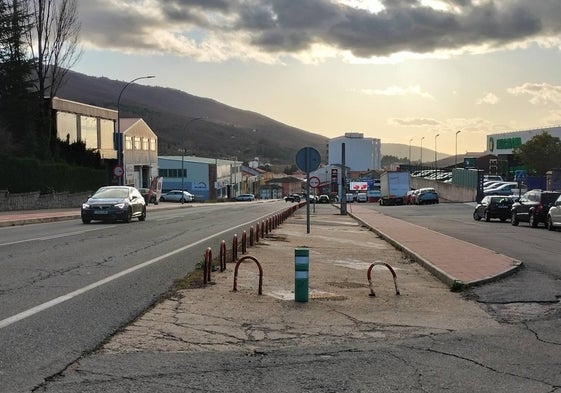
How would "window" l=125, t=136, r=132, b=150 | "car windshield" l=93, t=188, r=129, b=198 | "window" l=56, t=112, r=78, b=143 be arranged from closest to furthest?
"car windshield" l=93, t=188, r=129, b=198 < "window" l=56, t=112, r=78, b=143 < "window" l=125, t=136, r=132, b=150

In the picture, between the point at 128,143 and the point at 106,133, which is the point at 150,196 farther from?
the point at 128,143

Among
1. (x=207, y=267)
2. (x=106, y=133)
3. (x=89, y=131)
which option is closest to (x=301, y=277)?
(x=207, y=267)

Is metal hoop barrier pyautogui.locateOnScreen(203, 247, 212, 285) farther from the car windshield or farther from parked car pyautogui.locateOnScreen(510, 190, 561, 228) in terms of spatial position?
parked car pyautogui.locateOnScreen(510, 190, 561, 228)

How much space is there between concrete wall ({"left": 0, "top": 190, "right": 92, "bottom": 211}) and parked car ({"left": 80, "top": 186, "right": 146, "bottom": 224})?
14274 mm

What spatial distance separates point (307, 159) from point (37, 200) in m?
27.7

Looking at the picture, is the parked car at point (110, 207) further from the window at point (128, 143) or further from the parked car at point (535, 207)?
the window at point (128, 143)

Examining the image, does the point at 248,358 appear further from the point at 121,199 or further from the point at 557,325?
the point at 121,199

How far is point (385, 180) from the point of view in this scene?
224 ft

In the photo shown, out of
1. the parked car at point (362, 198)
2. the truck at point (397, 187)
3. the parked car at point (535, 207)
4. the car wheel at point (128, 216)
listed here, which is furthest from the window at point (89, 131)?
the parked car at point (362, 198)

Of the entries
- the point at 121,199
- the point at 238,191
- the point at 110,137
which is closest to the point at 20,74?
the point at 110,137

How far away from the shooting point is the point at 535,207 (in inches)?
1072

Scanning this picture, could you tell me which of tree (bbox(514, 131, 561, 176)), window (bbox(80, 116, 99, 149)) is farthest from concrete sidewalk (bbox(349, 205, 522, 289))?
tree (bbox(514, 131, 561, 176))

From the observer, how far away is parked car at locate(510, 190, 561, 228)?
27.0 metres

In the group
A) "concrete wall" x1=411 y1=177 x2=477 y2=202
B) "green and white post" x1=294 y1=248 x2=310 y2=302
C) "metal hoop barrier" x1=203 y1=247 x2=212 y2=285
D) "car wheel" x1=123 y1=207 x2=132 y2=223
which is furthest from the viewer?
"concrete wall" x1=411 y1=177 x2=477 y2=202
